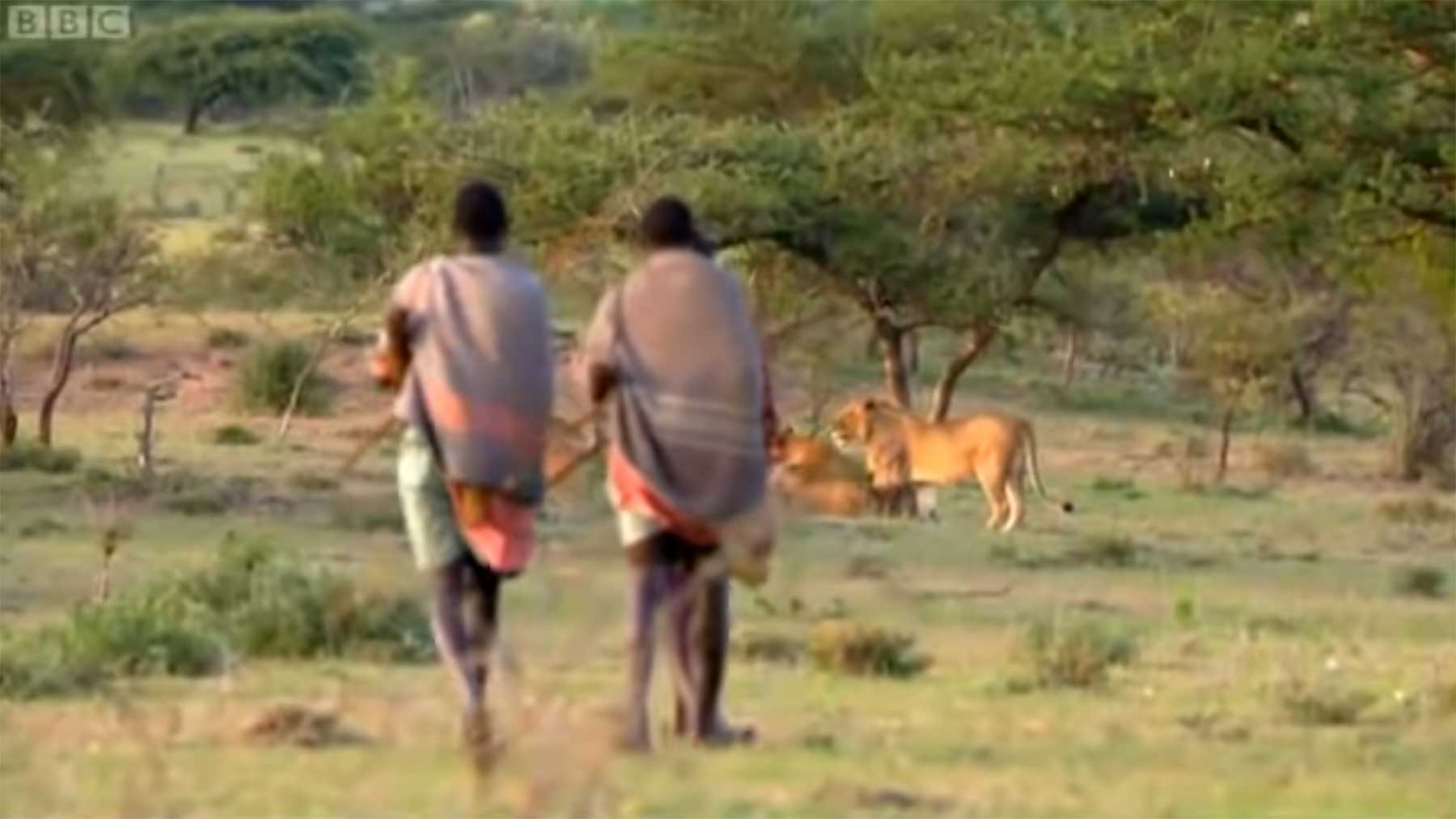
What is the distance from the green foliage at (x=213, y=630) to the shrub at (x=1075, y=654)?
96.4 inches

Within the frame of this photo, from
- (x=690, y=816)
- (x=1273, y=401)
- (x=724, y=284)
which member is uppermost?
(x=724, y=284)

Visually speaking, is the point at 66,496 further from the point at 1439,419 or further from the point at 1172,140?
the point at 1439,419

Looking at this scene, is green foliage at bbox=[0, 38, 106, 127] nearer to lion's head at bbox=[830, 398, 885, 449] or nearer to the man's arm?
lion's head at bbox=[830, 398, 885, 449]

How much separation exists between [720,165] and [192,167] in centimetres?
3653

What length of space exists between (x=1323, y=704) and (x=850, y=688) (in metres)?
1.87

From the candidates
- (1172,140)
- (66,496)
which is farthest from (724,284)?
(66,496)

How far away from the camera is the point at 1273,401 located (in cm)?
4625

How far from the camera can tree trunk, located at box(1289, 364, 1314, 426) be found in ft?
150

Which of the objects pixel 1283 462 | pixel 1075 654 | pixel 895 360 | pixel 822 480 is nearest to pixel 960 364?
pixel 895 360

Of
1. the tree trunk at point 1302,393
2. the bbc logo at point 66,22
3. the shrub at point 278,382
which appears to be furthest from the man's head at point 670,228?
the tree trunk at point 1302,393

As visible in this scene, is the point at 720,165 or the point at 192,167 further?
the point at 192,167

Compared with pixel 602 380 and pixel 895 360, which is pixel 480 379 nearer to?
pixel 602 380

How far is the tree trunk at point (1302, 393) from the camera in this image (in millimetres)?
45625

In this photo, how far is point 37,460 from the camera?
32312mm
